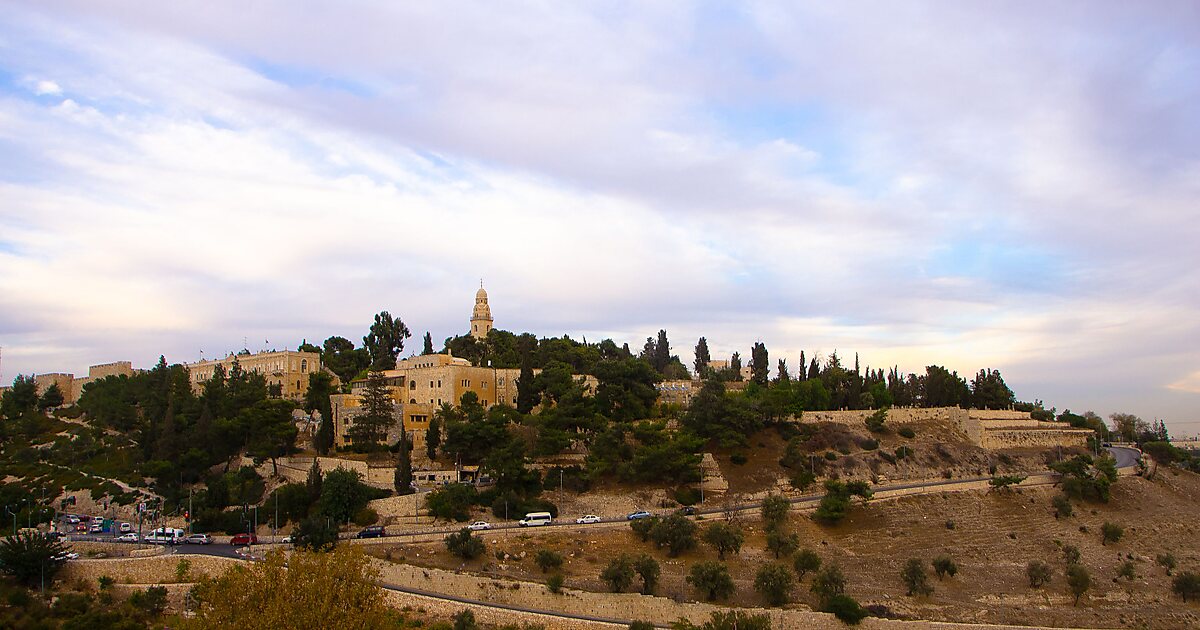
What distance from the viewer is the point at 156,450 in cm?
6481

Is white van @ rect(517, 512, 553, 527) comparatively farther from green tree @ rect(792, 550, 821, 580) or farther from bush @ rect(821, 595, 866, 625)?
bush @ rect(821, 595, 866, 625)

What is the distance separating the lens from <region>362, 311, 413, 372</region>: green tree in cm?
9556

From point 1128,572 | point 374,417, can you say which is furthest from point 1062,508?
point 374,417

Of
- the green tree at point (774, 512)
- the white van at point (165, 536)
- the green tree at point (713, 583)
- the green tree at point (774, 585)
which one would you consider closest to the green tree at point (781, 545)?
the green tree at point (774, 512)

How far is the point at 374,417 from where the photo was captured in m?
67.7

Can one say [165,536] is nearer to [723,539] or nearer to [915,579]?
[723,539]

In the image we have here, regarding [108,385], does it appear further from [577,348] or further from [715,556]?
[715,556]

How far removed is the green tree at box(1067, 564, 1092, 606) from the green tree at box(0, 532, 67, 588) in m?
50.5

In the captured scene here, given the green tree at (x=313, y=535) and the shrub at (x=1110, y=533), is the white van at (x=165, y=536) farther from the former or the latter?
the shrub at (x=1110, y=533)

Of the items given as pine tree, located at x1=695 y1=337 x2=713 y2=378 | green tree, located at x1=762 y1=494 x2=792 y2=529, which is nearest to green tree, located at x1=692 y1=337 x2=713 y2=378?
pine tree, located at x1=695 y1=337 x2=713 y2=378

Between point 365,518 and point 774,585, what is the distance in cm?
2424

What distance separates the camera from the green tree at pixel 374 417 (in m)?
67.1

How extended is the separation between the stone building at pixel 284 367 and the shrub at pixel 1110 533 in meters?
65.2

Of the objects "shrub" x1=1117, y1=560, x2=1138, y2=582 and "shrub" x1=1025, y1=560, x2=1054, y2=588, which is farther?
"shrub" x1=1117, y1=560, x2=1138, y2=582
